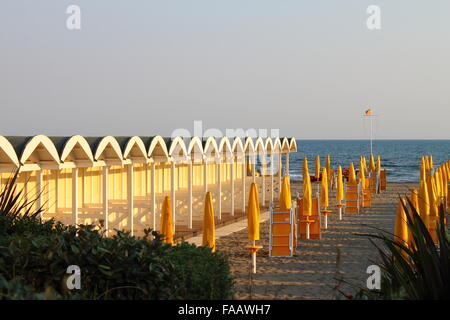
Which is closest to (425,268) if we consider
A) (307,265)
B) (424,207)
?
(424,207)

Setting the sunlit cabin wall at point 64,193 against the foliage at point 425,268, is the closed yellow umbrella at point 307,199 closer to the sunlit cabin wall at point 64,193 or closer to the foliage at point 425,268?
the sunlit cabin wall at point 64,193

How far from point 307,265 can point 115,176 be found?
21.5ft

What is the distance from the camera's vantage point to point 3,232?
658 centimetres

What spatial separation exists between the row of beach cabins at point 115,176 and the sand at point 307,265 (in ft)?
7.41

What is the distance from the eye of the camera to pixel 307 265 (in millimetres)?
13602

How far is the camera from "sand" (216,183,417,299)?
10.8 meters

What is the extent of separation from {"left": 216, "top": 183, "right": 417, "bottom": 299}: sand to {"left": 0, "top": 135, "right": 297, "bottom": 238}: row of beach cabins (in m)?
Result: 2.26

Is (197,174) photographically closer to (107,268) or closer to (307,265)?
(307,265)

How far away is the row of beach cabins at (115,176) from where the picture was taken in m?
12.2

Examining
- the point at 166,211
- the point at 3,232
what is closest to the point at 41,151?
the point at 166,211

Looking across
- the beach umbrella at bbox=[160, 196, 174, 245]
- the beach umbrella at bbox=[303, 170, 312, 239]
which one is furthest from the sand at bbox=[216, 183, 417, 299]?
the beach umbrella at bbox=[160, 196, 174, 245]

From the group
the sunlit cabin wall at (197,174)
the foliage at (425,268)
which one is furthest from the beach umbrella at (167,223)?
the sunlit cabin wall at (197,174)

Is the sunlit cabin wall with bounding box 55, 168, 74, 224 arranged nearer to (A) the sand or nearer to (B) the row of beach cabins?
(B) the row of beach cabins

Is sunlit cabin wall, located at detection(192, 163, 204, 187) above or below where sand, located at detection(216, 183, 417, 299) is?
above
